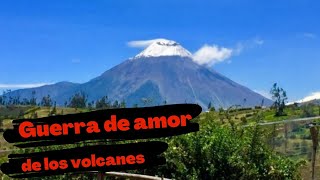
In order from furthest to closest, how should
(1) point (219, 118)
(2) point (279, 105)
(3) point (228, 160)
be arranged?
(2) point (279, 105)
(1) point (219, 118)
(3) point (228, 160)

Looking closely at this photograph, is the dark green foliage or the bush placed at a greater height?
the dark green foliage

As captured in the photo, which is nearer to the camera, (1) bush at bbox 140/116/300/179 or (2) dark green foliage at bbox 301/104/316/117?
(1) bush at bbox 140/116/300/179

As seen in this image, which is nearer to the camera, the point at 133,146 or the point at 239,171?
the point at 133,146

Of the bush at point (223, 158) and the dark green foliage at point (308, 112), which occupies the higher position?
the dark green foliage at point (308, 112)

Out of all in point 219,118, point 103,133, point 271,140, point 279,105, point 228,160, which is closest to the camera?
point 103,133

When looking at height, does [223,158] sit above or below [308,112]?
below

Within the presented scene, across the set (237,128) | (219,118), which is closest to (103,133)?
(237,128)

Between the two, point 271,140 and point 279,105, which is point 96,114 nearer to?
point 271,140

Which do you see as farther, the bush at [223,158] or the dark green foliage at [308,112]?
the dark green foliage at [308,112]

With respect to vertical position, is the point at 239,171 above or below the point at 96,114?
below

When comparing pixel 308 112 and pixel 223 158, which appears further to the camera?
pixel 308 112

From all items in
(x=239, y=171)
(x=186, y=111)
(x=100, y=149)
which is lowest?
(x=239, y=171)
